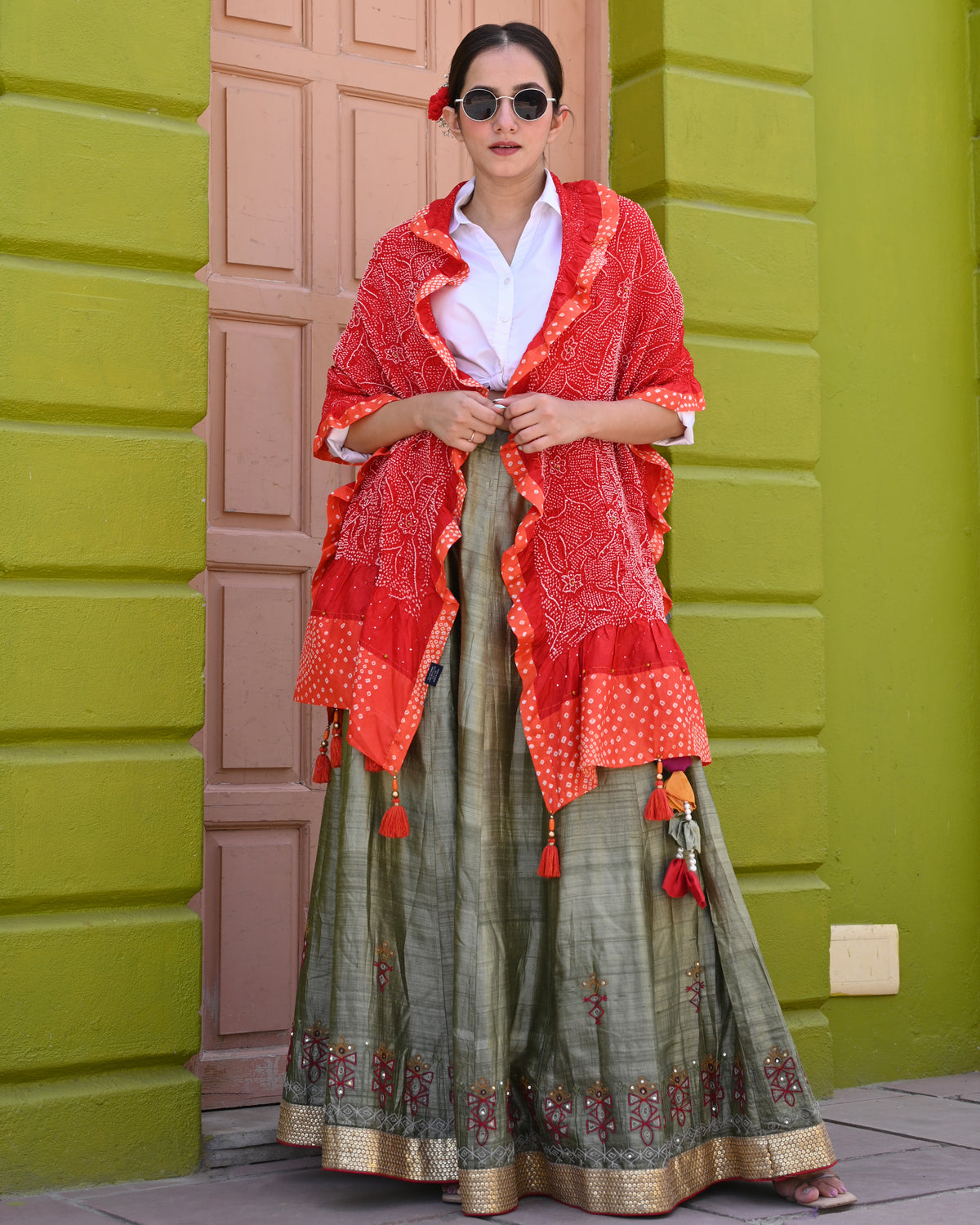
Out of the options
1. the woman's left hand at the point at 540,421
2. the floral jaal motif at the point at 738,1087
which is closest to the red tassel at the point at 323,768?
the woman's left hand at the point at 540,421

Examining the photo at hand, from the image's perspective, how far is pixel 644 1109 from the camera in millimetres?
2812

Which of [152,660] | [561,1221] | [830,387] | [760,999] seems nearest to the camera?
[561,1221]

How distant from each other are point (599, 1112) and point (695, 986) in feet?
1.04

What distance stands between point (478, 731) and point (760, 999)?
30.2 inches

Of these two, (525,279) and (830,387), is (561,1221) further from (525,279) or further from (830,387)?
(830,387)

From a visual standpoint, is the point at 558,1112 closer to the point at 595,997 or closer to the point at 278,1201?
the point at 595,997

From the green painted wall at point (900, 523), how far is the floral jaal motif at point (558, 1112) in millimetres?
1560

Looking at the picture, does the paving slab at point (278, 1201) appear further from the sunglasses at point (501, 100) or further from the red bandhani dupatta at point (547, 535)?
the sunglasses at point (501, 100)

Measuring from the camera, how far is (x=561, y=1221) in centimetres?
277

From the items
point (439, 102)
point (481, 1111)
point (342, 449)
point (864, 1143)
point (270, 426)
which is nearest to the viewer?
point (481, 1111)

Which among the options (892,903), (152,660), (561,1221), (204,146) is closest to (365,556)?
(152,660)

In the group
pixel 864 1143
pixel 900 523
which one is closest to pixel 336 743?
pixel 864 1143

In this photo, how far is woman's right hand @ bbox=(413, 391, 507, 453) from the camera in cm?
285

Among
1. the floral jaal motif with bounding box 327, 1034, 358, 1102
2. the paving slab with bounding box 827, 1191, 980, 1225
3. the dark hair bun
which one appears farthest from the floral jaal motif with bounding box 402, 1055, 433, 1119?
the dark hair bun
